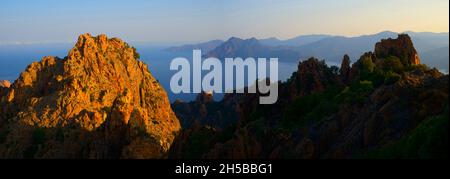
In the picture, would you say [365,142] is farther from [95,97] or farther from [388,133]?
[95,97]

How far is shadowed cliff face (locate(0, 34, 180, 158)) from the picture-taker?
187 ft

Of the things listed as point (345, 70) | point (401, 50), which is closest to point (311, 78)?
point (345, 70)

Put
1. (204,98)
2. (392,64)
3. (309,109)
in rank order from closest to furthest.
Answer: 1. (309,109)
2. (392,64)
3. (204,98)

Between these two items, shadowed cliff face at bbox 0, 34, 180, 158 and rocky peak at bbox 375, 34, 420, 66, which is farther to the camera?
shadowed cliff face at bbox 0, 34, 180, 158

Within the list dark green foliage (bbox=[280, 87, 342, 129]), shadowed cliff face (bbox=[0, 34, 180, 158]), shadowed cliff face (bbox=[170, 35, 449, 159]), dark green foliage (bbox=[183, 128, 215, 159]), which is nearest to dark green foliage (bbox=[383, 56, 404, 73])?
shadowed cliff face (bbox=[170, 35, 449, 159])

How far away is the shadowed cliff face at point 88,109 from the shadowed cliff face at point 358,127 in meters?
14.6

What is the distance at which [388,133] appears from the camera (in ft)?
92.1

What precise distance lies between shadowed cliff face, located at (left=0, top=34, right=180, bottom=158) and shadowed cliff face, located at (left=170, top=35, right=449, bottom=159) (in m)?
14.6

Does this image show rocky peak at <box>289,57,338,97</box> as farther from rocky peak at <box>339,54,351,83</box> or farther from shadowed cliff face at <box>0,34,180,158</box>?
shadowed cliff face at <box>0,34,180,158</box>

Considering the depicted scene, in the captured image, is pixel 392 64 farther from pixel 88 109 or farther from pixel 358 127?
pixel 88 109

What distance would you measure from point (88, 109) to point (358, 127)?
226 feet

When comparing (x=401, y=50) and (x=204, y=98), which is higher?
(x=401, y=50)

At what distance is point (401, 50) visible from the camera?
186ft
